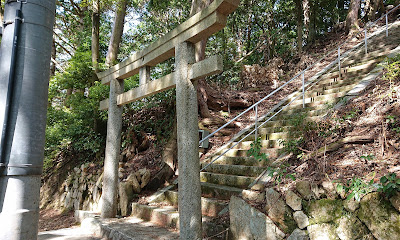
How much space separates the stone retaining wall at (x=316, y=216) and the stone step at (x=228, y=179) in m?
0.80

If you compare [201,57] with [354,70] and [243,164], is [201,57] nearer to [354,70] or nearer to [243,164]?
[243,164]

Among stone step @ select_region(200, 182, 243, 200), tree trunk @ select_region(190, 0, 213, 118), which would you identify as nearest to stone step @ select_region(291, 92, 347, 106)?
tree trunk @ select_region(190, 0, 213, 118)

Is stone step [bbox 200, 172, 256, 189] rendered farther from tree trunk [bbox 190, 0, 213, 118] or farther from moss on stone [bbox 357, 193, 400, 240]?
tree trunk [bbox 190, 0, 213, 118]

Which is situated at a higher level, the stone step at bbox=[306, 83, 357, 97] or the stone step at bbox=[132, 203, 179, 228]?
the stone step at bbox=[306, 83, 357, 97]

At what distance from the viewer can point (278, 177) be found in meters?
3.04

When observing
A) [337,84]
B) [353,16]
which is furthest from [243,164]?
[353,16]

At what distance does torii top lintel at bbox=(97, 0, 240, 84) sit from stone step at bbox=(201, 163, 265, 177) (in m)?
2.14

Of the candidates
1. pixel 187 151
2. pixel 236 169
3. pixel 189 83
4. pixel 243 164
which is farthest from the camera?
pixel 243 164

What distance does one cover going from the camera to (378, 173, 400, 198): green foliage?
6.45ft

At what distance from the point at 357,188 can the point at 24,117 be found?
2.50m

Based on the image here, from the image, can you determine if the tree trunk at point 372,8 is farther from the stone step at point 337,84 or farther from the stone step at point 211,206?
the stone step at point 211,206

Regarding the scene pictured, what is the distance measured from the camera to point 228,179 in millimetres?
4176

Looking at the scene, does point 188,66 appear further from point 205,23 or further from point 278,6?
point 278,6

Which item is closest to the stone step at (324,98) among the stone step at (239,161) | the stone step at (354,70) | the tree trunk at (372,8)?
the stone step at (354,70)
